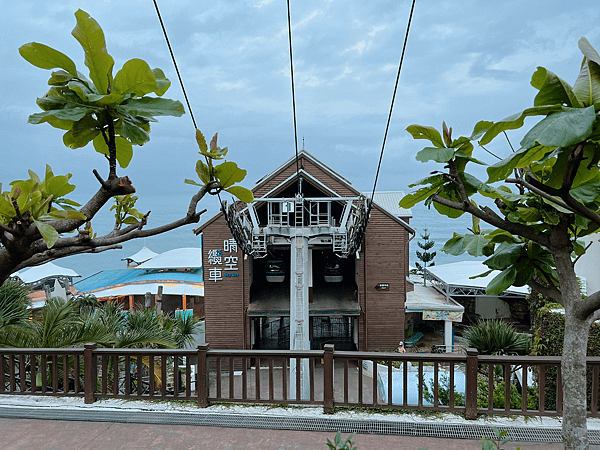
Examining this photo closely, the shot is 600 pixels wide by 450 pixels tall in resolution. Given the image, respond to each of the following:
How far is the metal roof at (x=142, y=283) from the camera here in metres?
17.8

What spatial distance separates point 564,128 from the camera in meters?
1.26

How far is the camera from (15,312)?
6.14m

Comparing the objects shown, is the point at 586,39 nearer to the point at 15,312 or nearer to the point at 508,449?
the point at 508,449

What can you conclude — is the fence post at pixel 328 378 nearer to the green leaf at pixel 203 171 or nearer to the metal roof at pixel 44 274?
the green leaf at pixel 203 171

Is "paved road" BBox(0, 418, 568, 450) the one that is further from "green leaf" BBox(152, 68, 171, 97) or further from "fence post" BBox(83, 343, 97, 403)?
"green leaf" BBox(152, 68, 171, 97)

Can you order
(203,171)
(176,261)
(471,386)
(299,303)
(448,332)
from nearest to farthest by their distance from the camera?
(203,171) → (471,386) → (299,303) → (448,332) → (176,261)

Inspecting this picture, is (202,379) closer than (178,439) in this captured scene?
No

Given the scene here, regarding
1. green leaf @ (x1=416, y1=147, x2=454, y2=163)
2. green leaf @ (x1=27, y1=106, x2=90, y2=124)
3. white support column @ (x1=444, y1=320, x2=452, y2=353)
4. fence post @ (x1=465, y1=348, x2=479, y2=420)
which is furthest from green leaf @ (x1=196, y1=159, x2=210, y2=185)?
white support column @ (x1=444, y1=320, x2=452, y2=353)

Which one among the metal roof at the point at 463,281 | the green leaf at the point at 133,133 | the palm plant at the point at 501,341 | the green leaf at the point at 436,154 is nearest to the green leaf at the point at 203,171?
the green leaf at the point at 133,133

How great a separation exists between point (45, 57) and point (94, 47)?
0.59 ft

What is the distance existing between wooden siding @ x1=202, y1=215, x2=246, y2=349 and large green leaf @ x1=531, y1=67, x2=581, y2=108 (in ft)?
45.4

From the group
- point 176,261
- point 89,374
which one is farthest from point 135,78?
point 176,261

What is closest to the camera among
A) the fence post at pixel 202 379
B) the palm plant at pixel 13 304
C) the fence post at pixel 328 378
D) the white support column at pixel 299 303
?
the fence post at pixel 328 378

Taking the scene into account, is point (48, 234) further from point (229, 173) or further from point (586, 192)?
point (586, 192)
